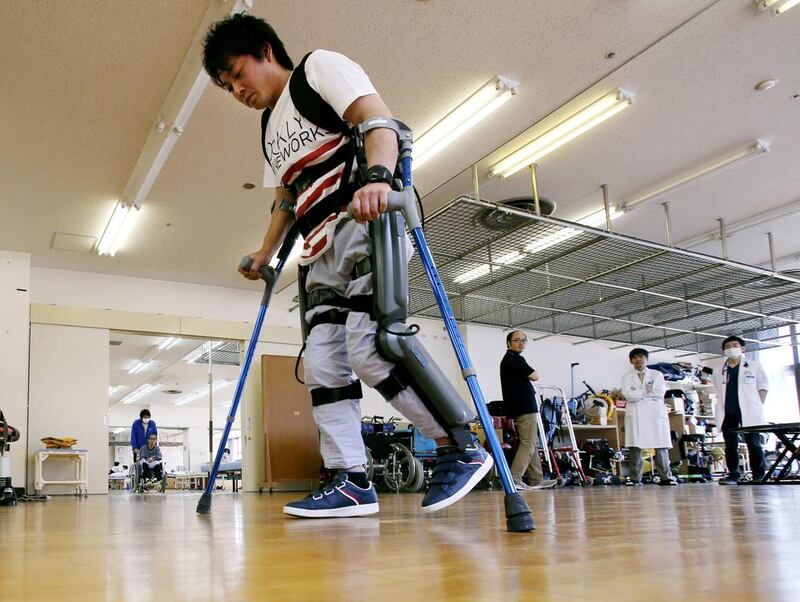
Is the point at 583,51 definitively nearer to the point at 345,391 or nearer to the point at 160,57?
the point at 160,57

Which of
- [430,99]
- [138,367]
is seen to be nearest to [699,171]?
[430,99]

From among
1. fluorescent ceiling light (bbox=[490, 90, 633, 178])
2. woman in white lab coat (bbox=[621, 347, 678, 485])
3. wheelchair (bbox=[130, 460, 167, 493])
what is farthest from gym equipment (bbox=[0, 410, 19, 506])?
woman in white lab coat (bbox=[621, 347, 678, 485])

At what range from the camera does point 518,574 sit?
68 centimetres

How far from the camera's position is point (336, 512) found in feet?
5.92

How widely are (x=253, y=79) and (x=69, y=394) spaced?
7.61 meters

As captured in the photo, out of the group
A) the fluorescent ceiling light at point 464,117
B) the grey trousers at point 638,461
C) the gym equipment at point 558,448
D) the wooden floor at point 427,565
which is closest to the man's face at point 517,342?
the gym equipment at point 558,448

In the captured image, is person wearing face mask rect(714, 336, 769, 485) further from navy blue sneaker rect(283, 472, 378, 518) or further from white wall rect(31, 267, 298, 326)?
navy blue sneaker rect(283, 472, 378, 518)

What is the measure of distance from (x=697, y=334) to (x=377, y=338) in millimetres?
11719

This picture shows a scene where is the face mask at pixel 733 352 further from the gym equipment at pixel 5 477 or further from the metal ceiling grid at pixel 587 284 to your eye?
the gym equipment at pixel 5 477

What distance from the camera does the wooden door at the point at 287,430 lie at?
29.4 ft

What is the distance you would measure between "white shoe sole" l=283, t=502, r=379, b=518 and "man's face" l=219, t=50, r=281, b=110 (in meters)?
1.23

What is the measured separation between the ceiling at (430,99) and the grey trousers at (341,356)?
113 inches

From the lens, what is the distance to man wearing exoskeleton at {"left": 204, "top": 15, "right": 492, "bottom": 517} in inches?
65.2

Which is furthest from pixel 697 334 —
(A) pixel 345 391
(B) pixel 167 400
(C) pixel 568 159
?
(B) pixel 167 400
